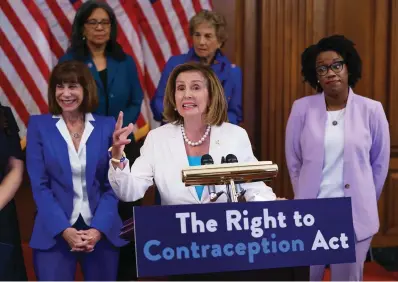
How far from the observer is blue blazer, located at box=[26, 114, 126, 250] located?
2.87 meters

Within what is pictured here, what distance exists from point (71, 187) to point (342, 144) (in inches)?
53.1

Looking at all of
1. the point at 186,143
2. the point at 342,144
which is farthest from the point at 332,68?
the point at 186,143

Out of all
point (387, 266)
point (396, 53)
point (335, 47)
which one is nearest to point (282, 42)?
point (396, 53)

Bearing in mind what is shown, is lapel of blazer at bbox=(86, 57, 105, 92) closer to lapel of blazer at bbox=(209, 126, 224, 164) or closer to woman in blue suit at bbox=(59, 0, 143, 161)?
woman in blue suit at bbox=(59, 0, 143, 161)

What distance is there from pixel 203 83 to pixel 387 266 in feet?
8.43

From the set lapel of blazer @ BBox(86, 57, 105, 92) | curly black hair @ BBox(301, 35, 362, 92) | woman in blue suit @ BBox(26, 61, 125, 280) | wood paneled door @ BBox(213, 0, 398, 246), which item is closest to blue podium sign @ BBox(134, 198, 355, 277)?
woman in blue suit @ BBox(26, 61, 125, 280)

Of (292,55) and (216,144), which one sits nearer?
(216,144)

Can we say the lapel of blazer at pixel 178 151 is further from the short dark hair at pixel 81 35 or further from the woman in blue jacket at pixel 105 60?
the short dark hair at pixel 81 35

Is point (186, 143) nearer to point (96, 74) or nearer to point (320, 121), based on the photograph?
point (320, 121)

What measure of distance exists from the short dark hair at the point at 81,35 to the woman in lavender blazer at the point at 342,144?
1.15 m

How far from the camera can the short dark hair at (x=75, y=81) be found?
301 cm

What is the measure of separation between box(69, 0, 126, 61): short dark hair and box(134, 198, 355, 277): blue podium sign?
2081mm

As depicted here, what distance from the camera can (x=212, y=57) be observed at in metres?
3.69

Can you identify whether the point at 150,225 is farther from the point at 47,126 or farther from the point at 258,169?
the point at 47,126
